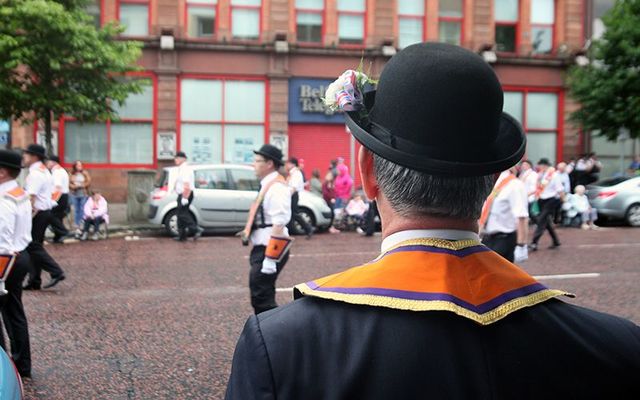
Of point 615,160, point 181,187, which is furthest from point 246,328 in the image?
point 615,160

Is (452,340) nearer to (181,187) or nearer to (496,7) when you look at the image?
(181,187)

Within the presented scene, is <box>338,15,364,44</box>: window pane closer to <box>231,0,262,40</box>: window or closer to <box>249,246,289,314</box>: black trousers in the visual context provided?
<box>231,0,262,40</box>: window

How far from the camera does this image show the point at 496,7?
26.6m

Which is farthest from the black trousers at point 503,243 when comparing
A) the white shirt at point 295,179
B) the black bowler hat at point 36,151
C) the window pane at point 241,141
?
the window pane at point 241,141

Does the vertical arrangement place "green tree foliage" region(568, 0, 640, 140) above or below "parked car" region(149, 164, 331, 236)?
above

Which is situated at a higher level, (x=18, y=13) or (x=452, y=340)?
(x=18, y=13)

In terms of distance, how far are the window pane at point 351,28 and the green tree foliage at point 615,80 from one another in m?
7.81

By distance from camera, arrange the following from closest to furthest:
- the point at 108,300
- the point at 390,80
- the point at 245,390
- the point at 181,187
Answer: the point at 245,390 → the point at 390,80 → the point at 108,300 → the point at 181,187

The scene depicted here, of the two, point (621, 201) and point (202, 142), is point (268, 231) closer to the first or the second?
point (621, 201)

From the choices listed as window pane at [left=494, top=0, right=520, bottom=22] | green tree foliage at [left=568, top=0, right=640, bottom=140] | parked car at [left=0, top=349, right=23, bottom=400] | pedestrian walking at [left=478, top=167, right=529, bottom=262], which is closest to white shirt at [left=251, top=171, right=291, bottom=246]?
pedestrian walking at [left=478, top=167, right=529, bottom=262]

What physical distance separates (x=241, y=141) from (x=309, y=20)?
5.04 metres

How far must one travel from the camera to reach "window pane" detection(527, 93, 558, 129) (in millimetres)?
26734

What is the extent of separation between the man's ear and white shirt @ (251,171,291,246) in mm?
5016

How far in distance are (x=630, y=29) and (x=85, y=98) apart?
17152mm
